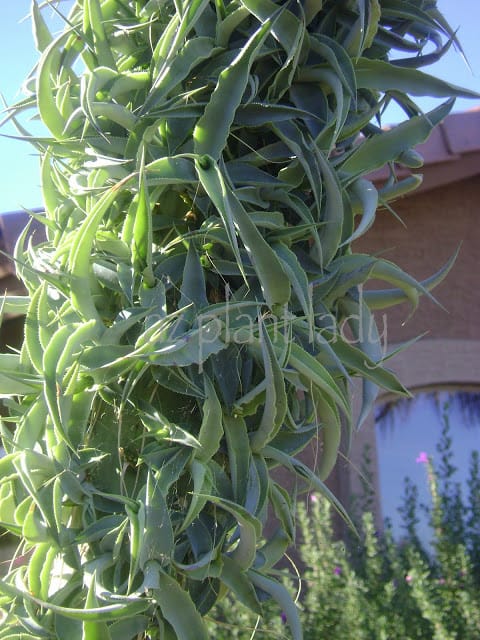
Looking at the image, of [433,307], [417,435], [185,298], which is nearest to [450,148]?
[433,307]

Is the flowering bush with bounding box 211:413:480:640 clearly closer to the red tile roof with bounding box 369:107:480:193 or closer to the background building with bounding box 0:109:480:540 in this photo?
the background building with bounding box 0:109:480:540

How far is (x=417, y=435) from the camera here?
3.29m

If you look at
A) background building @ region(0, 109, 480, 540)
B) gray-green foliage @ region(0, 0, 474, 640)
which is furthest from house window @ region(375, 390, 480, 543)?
gray-green foliage @ region(0, 0, 474, 640)

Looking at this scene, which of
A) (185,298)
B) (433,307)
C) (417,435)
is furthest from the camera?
(417,435)

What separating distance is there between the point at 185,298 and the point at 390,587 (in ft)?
6.20

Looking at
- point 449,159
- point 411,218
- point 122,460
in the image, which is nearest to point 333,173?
point 122,460

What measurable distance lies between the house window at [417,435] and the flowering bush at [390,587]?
456 mm

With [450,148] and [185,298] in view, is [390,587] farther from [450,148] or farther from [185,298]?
[185,298]

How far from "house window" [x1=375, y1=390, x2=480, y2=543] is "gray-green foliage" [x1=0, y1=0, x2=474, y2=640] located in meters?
2.49

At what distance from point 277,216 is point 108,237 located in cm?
16

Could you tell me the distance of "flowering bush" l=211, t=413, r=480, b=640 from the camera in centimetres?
231

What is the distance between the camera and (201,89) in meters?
0.74

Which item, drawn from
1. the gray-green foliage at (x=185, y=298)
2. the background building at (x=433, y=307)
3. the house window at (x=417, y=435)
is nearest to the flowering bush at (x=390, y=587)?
the background building at (x=433, y=307)

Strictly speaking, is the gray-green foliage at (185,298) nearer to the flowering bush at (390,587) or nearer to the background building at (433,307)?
the flowering bush at (390,587)
